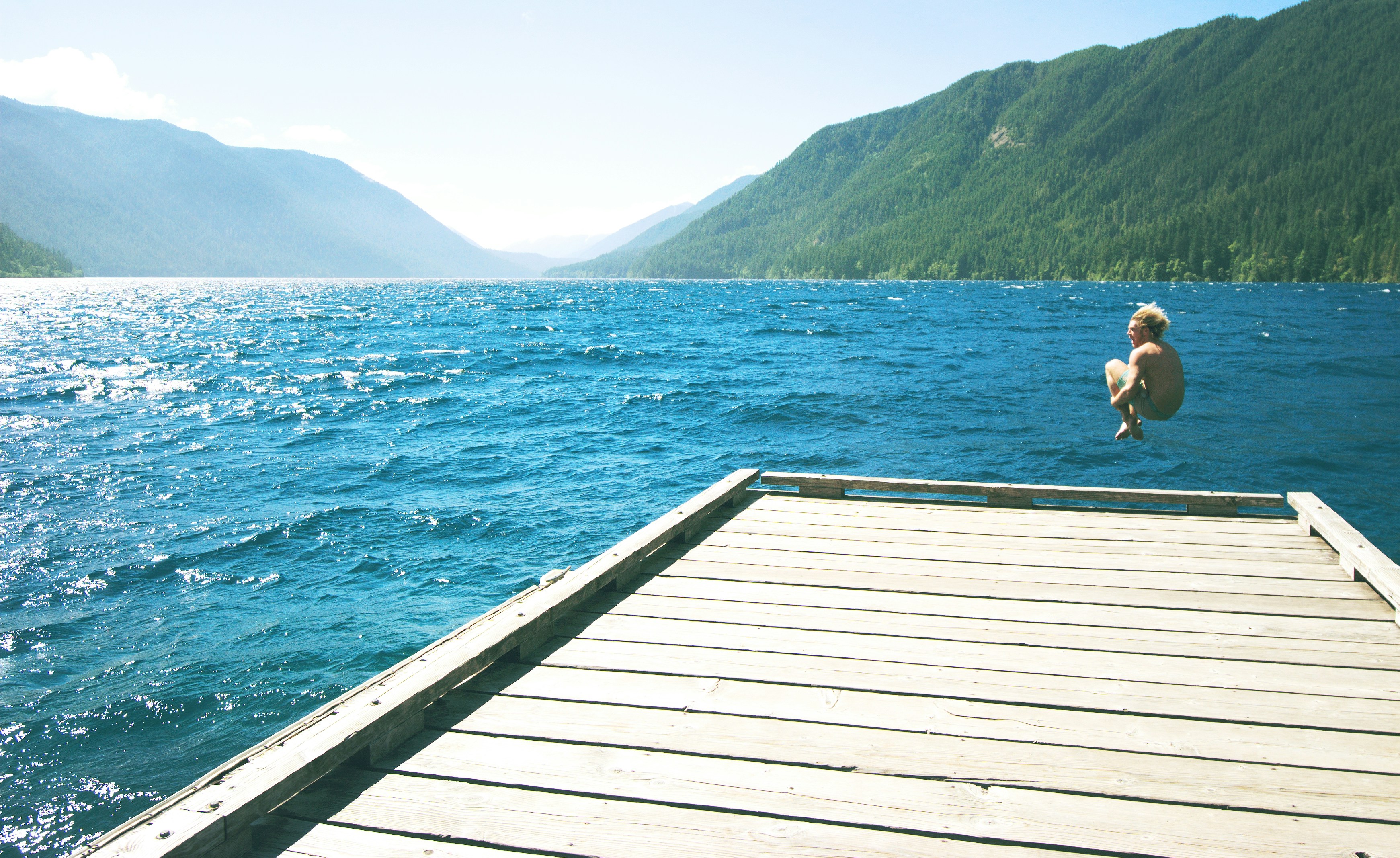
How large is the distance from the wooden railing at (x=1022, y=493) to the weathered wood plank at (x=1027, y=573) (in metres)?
1.36

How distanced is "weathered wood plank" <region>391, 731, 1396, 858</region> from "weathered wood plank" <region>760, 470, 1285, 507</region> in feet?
13.0

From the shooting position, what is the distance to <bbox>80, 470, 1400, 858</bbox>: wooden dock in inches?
96.3

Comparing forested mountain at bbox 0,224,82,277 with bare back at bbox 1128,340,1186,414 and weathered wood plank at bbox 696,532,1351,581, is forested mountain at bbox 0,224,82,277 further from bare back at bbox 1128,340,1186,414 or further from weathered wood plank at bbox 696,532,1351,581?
bare back at bbox 1128,340,1186,414

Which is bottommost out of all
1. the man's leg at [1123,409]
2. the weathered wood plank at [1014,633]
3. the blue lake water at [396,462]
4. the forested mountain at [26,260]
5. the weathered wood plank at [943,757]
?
the blue lake water at [396,462]

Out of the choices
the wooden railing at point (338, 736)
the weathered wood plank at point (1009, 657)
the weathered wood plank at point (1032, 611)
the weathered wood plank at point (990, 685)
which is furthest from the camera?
the weathered wood plank at point (1032, 611)

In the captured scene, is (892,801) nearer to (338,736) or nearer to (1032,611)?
(338,736)

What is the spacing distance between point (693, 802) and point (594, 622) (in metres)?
1.70

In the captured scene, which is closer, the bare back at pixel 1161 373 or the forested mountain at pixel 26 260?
the bare back at pixel 1161 373

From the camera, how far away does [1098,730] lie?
3.06 m

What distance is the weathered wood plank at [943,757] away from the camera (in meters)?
2.63

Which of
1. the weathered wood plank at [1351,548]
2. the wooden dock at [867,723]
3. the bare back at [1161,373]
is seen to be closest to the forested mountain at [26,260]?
the wooden dock at [867,723]

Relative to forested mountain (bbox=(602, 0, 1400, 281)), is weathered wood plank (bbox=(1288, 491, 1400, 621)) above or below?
below

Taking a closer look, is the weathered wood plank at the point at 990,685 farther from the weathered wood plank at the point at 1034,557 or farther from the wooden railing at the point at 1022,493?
the wooden railing at the point at 1022,493

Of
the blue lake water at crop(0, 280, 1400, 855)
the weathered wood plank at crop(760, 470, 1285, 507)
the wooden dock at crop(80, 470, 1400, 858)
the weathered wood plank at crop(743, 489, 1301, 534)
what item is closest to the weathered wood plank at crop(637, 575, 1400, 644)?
Answer: the wooden dock at crop(80, 470, 1400, 858)
